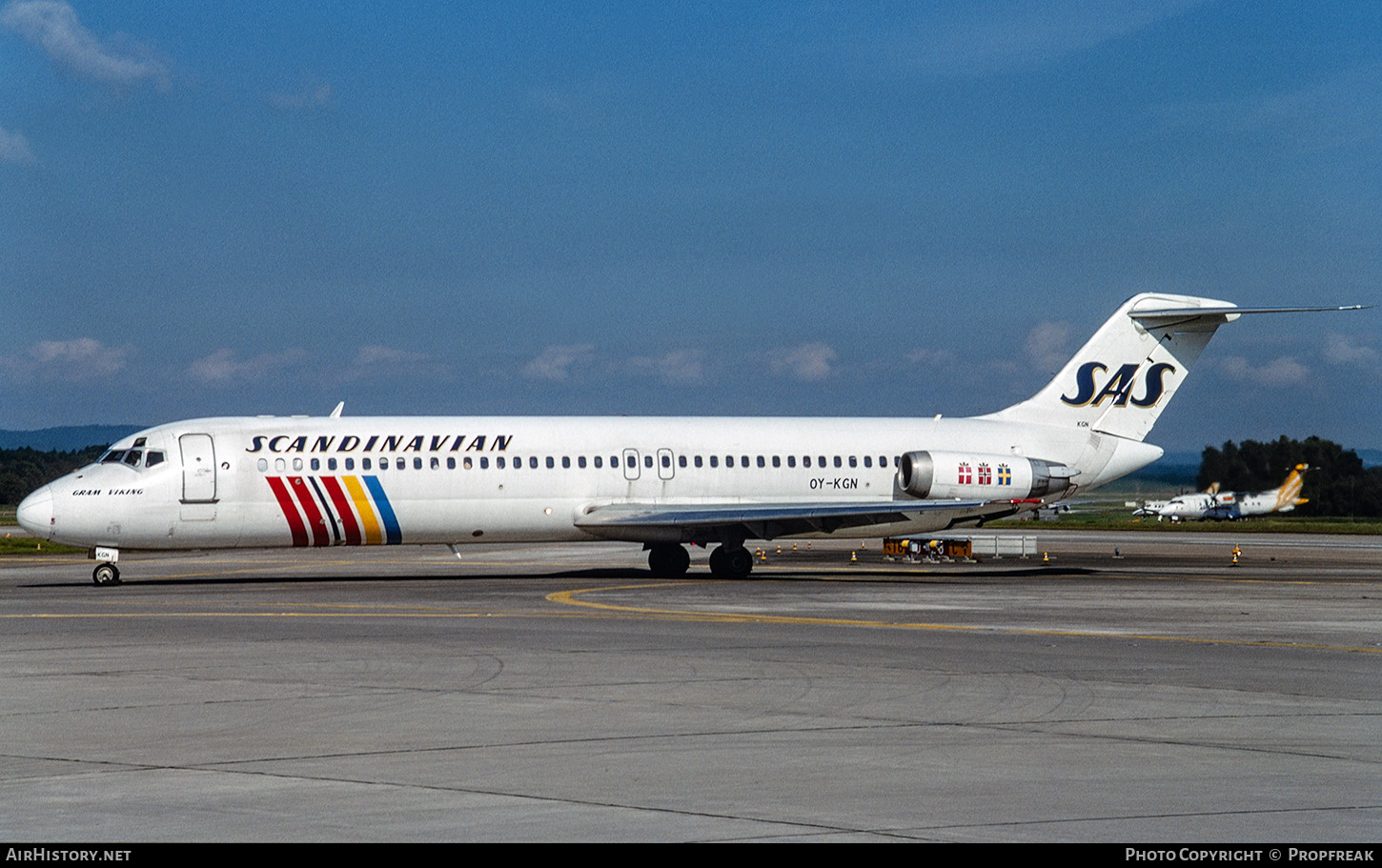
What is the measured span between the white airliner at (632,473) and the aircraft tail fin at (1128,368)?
4 centimetres

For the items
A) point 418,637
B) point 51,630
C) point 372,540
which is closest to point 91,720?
point 418,637

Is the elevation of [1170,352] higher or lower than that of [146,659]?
higher

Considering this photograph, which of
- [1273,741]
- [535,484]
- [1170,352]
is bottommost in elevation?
[1273,741]

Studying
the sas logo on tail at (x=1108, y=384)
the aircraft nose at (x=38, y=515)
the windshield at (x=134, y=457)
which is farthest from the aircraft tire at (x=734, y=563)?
the aircraft nose at (x=38, y=515)

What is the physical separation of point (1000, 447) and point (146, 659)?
2665 cm

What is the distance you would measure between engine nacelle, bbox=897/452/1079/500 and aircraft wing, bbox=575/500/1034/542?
2.61 ft

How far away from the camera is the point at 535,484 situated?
3559 cm

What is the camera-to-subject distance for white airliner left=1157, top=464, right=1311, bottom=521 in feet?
320

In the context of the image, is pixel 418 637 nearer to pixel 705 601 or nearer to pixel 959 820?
pixel 705 601

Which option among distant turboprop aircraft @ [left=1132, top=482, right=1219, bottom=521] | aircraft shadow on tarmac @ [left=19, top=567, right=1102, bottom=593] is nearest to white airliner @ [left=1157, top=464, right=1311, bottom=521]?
distant turboprop aircraft @ [left=1132, top=482, right=1219, bottom=521]

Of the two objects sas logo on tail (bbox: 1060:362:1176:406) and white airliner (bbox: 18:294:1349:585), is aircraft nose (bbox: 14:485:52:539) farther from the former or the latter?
sas logo on tail (bbox: 1060:362:1176:406)

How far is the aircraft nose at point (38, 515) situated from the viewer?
31781 mm

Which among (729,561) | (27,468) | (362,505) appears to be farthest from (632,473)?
(27,468)

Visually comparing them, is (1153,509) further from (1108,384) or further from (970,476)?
(970,476)
